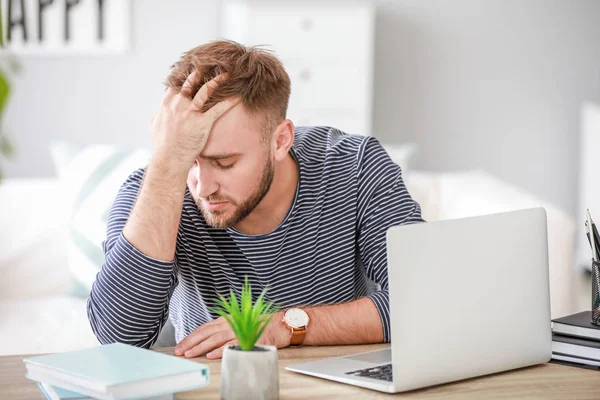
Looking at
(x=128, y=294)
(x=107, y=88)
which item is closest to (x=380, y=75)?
(x=107, y=88)

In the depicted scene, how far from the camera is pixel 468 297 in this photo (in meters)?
1.15

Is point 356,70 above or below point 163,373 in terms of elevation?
above

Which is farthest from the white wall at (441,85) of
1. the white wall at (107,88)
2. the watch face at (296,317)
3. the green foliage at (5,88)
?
the green foliage at (5,88)

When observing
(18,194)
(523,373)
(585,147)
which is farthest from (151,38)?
(523,373)

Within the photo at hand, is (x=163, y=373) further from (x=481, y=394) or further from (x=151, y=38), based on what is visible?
(x=151, y=38)

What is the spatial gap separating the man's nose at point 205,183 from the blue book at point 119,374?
0.49 metres

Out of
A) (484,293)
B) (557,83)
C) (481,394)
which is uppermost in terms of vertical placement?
(557,83)

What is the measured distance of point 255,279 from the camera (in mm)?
1662

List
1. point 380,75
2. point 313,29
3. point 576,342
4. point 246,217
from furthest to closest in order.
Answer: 1. point 380,75
2. point 313,29
3. point 246,217
4. point 576,342

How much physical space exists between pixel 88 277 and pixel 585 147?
299 cm

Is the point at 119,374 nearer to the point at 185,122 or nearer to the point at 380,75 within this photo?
the point at 185,122

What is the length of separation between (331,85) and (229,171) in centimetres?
260

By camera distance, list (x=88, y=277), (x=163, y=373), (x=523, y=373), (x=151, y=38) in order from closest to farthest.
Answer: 1. (x=163, y=373)
2. (x=523, y=373)
3. (x=88, y=277)
4. (x=151, y=38)

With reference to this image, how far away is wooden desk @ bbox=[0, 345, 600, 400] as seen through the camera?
1090 millimetres
